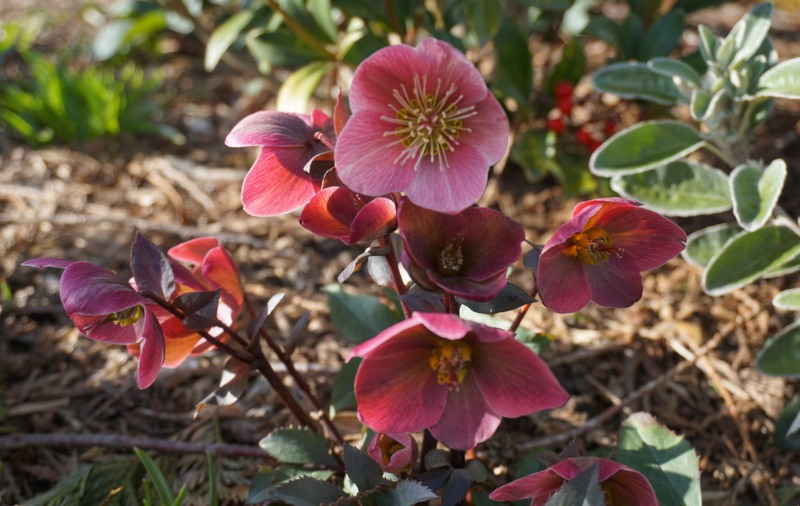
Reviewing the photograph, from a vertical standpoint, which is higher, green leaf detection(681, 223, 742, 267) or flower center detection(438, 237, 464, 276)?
flower center detection(438, 237, 464, 276)

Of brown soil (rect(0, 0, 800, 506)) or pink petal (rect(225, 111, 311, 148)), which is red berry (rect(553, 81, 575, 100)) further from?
pink petal (rect(225, 111, 311, 148))

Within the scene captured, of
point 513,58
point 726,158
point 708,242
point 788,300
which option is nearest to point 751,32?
point 726,158

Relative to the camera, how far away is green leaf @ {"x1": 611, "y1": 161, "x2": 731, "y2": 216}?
1.59m

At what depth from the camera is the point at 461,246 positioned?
2.95 ft

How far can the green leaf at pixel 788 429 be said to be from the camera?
4.34 ft

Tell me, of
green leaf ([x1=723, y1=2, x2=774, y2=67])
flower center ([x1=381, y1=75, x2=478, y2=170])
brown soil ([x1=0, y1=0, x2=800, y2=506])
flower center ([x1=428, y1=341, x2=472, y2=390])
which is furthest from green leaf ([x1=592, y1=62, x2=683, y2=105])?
flower center ([x1=428, y1=341, x2=472, y2=390])

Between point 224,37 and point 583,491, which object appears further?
point 224,37

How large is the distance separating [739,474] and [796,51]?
177 cm

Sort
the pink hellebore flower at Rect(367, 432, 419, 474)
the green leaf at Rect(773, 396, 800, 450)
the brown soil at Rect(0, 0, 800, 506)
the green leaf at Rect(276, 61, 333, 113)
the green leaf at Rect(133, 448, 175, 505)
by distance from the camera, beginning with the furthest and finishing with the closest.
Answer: the green leaf at Rect(276, 61, 333, 113), the brown soil at Rect(0, 0, 800, 506), the green leaf at Rect(773, 396, 800, 450), the green leaf at Rect(133, 448, 175, 505), the pink hellebore flower at Rect(367, 432, 419, 474)

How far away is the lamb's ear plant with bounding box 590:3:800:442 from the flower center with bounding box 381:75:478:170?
0.72 meters

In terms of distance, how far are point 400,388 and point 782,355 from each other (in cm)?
90

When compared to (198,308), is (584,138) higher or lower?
lower

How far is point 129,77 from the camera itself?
2.68m

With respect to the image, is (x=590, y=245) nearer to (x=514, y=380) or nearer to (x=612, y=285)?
(x=612, y=285)
